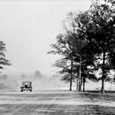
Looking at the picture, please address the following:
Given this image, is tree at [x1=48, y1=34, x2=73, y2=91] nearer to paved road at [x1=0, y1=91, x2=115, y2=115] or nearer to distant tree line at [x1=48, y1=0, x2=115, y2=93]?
distant tree line at [x1=48, y1=0, x2=115, y2=93]

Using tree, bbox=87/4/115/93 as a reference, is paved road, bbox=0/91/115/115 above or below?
below

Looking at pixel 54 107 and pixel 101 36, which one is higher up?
pixel 101 36

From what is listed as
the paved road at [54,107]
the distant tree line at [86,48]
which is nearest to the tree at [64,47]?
the distant tree line at [86,48]

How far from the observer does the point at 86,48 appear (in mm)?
73750

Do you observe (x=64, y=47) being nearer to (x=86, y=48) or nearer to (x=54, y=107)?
(x=86, y=48)

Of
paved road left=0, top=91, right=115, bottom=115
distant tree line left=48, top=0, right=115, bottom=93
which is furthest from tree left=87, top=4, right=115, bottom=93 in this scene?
paved road left=0, top=91, right=115, bottom=115

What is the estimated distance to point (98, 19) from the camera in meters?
67.8

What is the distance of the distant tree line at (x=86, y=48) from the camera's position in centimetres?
6906

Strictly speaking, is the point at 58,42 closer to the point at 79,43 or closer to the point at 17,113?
the point at 79,43

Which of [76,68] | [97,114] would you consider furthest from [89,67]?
[97,114]

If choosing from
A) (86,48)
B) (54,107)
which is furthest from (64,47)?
(54,107)

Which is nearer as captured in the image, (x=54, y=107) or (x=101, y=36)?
(x=54, y=107)

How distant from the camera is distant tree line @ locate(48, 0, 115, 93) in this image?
227 ft

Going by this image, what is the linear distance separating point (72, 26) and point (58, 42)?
13.2ft
